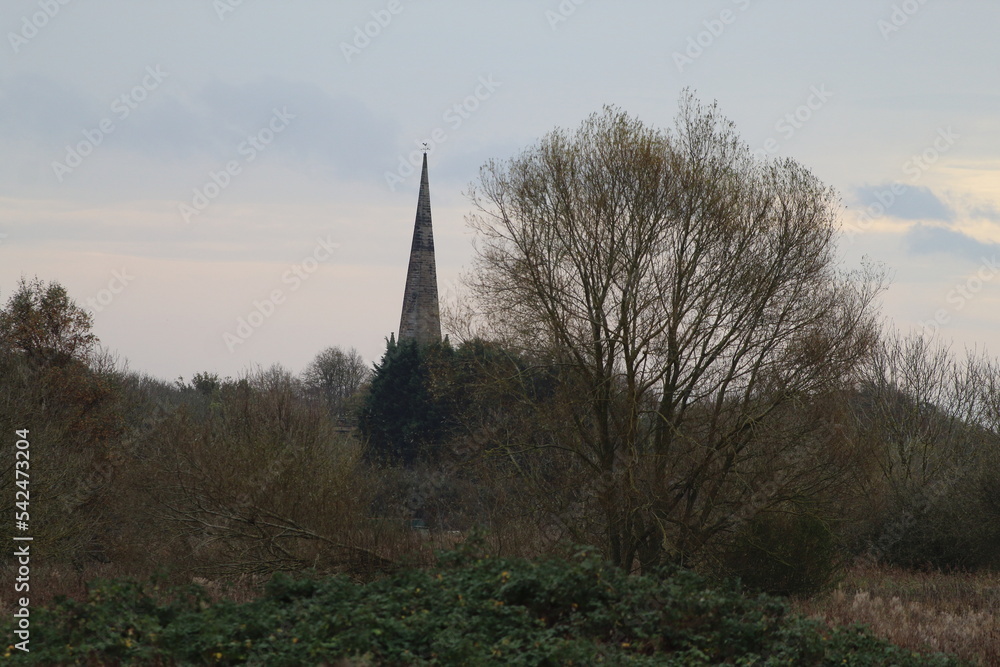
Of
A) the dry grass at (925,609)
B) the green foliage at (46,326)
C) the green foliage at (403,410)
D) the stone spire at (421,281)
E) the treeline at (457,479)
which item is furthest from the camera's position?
the stone spire at (421,281)

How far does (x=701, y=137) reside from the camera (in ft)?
53.9

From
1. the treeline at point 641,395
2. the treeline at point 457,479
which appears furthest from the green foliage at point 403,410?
the treeline at point 641,395

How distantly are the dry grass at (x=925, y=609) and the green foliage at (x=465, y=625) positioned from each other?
2.14 meters

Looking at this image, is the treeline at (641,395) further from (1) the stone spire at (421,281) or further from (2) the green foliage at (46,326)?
(1) the stone spire at (421,281)

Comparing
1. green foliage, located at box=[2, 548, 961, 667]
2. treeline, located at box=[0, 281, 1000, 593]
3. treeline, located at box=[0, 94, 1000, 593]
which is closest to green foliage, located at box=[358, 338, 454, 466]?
treeline, located at box=[0, 281, 1000, 593]

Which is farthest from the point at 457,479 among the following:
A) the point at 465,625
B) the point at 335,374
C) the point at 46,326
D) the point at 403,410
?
the point at 335,374

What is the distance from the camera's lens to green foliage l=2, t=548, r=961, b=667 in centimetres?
760

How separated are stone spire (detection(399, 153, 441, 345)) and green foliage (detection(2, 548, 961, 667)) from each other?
4043cm

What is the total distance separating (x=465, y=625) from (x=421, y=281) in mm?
42711

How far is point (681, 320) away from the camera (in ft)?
51.7

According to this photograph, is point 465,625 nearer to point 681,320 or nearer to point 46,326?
point 681,320

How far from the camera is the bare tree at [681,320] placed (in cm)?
1520

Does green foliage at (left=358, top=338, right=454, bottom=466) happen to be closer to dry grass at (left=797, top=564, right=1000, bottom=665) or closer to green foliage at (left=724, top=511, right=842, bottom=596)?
dry grass at (left=797, top=564, right=1000, bottom=665)

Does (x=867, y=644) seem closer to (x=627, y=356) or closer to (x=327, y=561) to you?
(x=627, y=356)
